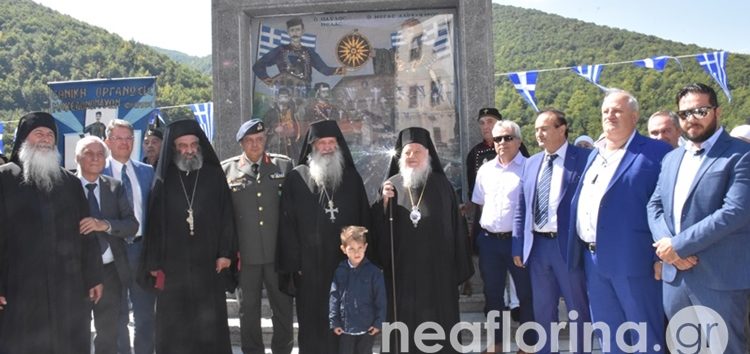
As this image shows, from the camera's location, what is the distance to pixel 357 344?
13.5 feet

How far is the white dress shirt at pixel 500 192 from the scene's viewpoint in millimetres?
4828

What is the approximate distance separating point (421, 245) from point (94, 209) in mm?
2427

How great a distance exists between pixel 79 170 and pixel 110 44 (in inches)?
1785

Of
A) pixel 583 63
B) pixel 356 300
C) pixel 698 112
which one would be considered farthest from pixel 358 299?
pixel 583 63

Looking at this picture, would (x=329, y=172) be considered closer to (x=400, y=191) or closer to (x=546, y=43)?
(x=400, y=191)

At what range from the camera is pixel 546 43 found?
45.9 meters

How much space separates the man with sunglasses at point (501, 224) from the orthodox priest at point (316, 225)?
3.31 ft

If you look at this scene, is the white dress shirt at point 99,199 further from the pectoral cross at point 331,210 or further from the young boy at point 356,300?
the young boy at point 356,300

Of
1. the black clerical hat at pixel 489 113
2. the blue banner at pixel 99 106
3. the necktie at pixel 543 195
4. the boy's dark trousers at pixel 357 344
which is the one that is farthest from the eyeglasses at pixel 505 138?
the blue banner at pixel 99 106

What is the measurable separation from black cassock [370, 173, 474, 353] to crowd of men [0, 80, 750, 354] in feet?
0.03

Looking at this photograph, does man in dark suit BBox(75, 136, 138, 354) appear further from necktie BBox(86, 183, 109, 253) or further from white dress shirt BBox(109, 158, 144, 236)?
white dress shirt BBox(109, 158, 144, 236)

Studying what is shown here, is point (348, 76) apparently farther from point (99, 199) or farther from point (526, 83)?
point (526, 83)

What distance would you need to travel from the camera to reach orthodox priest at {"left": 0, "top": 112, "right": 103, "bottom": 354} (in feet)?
13.4

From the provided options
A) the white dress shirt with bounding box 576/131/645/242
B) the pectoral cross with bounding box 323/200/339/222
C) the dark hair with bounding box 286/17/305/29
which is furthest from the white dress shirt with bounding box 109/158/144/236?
the white dress shirt with bounding box 576/131/645/242
